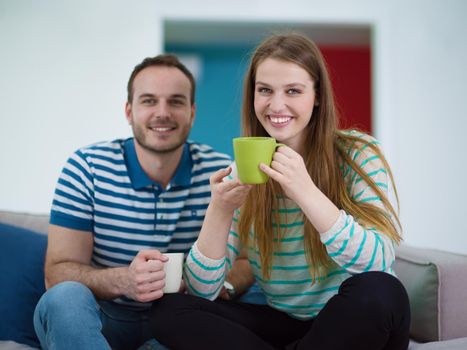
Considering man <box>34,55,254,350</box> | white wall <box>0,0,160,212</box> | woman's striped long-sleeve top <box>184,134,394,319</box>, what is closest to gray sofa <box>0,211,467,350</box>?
woman's striped long-sleeve top <box>184,134,394,319</box>

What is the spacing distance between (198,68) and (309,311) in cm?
479

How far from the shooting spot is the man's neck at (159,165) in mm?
1889

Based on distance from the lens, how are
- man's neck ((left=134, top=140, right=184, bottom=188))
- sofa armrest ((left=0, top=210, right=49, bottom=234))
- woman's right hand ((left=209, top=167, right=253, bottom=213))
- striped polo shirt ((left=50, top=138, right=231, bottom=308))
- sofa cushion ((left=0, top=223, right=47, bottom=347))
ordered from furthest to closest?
sofa armrest ((left=0, top=210, right=49, bottom=234)) → man's neck ((left=134, top=140, right=184, bottom=188)) → striped polo shirt ((left=50, top=138, right=231, bottom=308)) → sofa cushion ((left=0, top=223, right=47, bottom=347)) → woman's right hand ((left=209, top=167, right=253, bottom=213))

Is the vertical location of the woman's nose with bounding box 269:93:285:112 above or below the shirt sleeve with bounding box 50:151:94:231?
above

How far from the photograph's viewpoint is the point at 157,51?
14.7ft

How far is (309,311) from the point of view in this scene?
154cm

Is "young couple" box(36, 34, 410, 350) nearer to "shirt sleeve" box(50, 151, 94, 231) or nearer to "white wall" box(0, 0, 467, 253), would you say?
"shirt sleeve" box(50, 151, 94, 231)

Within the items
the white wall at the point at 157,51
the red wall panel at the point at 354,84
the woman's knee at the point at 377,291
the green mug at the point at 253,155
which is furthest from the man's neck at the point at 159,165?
the red wall panel at the point at 354,84

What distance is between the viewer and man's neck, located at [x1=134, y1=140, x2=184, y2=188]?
1.89 metres

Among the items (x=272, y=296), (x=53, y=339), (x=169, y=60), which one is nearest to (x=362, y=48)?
(x=169, y=60)

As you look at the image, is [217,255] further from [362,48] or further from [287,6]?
[362,48]

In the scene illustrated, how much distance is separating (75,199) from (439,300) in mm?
1141

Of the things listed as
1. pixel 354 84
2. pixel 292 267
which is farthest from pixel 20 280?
pixel 354 84

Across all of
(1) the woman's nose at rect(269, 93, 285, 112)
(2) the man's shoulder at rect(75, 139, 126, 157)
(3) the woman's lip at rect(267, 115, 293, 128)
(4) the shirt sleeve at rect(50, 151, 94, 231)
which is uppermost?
(1) the woman's nose at rect(269, 93, 285, 112)
